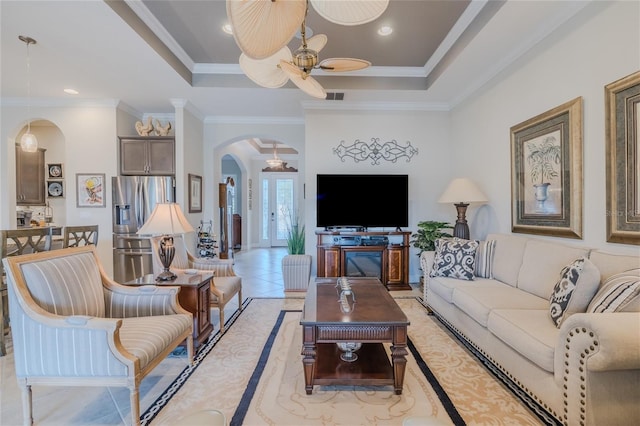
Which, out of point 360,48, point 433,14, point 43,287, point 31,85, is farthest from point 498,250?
point 31,85

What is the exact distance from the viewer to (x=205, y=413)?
794 millimetres

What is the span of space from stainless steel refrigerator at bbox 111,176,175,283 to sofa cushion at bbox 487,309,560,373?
444 centimetres

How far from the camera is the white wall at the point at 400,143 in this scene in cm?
486

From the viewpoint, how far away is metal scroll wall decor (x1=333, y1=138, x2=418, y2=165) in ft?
16.0

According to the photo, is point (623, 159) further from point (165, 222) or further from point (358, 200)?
point (165, 222)

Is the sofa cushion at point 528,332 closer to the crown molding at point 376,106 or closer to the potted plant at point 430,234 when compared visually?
the potted plant at point 430,234

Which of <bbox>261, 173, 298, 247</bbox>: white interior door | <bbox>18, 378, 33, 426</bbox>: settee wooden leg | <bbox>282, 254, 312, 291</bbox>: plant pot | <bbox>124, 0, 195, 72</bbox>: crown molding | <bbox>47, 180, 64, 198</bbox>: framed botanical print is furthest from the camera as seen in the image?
<bbox>261, 173, 298, 247</bbox>: white interior door

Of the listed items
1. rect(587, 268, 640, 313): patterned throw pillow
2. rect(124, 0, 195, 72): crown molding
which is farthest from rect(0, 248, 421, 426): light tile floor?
rect(124, 0, 195, 72): crown molding

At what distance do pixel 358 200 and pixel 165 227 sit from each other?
284cm

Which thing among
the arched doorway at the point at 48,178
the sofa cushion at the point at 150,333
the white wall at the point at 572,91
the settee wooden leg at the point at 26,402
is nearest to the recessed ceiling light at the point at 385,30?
the white wall at the point at 572,91

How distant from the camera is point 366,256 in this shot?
181 inches

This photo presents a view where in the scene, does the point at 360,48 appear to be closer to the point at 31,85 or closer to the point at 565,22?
the point at 565,22

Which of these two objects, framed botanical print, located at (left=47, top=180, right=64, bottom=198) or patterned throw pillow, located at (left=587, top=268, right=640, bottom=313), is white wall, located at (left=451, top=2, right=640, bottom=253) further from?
framed botanical print, located at (left=47, top=180, right=64, bottom=198)

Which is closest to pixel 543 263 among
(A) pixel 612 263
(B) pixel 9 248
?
(A) pixel 612 263
